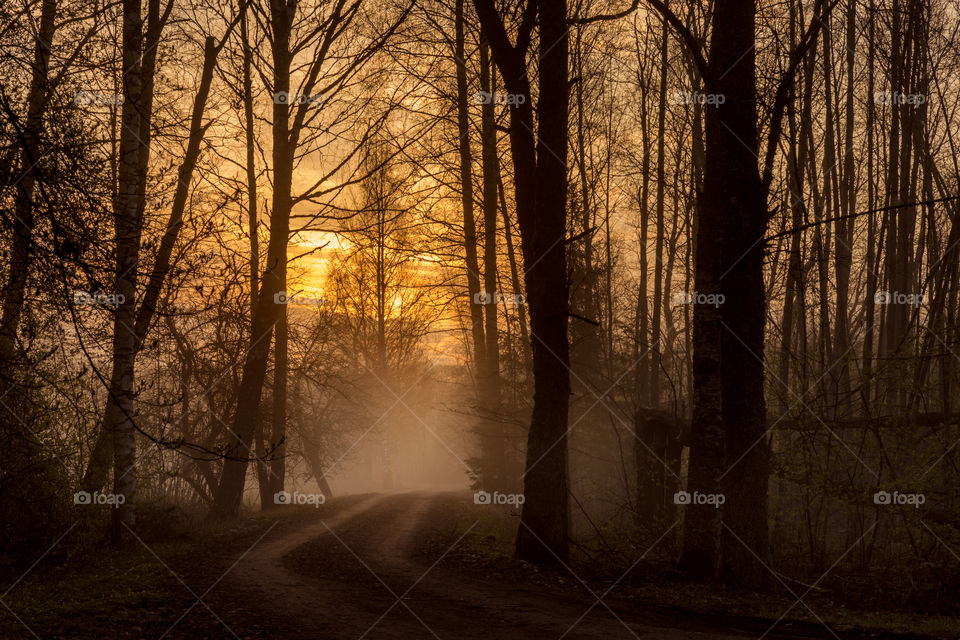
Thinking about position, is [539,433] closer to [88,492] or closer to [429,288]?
[88,492]

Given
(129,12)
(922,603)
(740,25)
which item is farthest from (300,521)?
(740,25)

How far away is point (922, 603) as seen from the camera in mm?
9406

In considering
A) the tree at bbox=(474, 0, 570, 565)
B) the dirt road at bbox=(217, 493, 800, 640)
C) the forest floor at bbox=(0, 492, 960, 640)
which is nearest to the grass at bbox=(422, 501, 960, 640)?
the forest floor at bbox=(0, 492, 960, 640)

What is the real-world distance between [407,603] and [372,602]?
40cm

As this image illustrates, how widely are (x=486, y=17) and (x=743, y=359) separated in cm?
655

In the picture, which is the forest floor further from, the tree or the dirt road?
the tree

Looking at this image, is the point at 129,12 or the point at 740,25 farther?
the point at 129,12

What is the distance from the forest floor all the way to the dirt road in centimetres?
2

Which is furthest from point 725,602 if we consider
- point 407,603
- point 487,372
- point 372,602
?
point 487,372

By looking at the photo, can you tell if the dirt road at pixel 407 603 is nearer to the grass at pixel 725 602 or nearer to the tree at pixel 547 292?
the grass at pixel 725 602

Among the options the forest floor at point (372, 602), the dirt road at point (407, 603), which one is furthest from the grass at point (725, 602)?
the dirt road at point (407, 603)

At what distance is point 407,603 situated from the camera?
809 cm

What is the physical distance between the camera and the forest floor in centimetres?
688

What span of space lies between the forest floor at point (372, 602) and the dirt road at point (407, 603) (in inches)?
0.8
